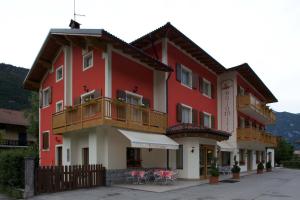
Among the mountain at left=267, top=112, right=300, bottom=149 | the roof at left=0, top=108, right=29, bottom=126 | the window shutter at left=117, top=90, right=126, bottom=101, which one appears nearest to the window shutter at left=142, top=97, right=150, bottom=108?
the window shutter at left=117, top=90, right=126, bottom=101

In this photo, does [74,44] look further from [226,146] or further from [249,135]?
[249,135]

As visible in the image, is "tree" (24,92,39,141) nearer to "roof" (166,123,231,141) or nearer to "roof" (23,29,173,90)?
"roof" (23,29,173,90)

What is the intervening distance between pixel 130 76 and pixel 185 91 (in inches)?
220

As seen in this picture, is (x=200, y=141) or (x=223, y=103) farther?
(x=223, y=103)

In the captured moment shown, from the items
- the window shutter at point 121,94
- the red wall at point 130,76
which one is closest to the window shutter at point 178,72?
the red wall at point 130,76

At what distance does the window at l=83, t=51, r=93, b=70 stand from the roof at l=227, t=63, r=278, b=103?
546 inches

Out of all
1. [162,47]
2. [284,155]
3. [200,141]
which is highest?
[162,47]

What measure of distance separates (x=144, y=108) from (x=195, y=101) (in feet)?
26.4

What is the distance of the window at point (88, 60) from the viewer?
22112 mm

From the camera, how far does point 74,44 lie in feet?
77.9

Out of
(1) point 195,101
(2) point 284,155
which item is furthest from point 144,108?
(2) point 284,155

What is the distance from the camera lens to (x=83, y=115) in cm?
1983

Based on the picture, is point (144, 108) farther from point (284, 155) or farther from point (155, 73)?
point (284, 155)

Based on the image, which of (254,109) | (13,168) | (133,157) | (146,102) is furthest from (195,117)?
(13,168)
